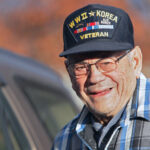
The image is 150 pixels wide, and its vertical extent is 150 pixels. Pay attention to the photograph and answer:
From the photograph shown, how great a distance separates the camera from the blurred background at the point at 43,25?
1806cm

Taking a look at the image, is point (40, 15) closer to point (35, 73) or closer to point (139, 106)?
point (35, 73)

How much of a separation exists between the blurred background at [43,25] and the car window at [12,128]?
13611 millimetres

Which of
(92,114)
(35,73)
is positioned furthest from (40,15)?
(92,114)

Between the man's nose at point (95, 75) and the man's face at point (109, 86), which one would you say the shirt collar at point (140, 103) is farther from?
the man's nose at point (95, 75)

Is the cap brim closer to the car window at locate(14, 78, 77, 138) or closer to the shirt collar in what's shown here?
the shirt collar

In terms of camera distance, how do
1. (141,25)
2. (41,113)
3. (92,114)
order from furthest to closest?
(141,25) < (41,113) < (92,114)

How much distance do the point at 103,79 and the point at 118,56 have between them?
15 cm

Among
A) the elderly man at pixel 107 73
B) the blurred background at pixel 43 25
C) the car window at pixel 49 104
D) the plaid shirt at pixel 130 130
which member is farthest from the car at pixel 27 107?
the blurred background at pixel 43 25

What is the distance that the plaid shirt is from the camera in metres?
2.05

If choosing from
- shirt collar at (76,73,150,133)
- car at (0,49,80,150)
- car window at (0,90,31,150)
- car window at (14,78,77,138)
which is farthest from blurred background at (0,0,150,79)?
shirt collar at (76,73,150,133)

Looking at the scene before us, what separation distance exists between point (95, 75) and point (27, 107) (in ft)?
5.84

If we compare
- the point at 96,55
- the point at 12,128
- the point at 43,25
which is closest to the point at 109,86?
the point at 96,55

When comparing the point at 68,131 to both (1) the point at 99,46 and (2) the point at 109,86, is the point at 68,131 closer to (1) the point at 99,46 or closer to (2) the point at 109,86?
(2) the point at 109,86

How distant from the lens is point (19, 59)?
457 cm
